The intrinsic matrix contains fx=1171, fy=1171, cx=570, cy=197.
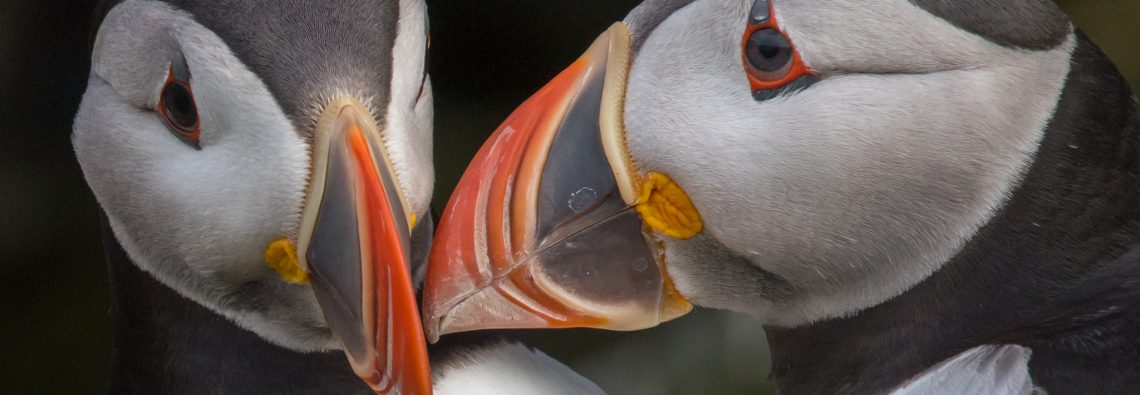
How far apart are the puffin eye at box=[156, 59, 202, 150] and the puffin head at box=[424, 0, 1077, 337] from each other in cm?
34

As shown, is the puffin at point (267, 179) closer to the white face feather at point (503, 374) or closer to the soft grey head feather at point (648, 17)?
the white face feather at point (503, 374)

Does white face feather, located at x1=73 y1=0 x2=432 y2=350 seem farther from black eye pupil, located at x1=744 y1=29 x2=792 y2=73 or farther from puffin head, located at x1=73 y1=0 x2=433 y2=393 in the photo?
black eye pupil, located at x1=744 y1=29 x2=792 y2=73

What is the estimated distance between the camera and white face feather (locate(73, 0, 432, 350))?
1.45 m

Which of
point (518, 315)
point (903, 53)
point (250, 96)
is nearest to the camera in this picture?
point (903, 53)

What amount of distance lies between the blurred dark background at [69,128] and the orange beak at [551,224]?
399mm

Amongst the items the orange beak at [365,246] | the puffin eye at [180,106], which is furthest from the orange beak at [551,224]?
the puffin eye at [180,106]

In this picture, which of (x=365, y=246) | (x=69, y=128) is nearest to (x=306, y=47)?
(x=365, y=246)

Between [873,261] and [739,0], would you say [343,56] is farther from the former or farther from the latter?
[873,261]

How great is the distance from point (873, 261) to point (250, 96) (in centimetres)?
81

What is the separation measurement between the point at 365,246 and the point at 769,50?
535 mm

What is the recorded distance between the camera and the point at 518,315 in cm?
159

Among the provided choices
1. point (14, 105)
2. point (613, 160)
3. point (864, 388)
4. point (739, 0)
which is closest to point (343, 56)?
point (613, 160)

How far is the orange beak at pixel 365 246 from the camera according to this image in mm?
1396

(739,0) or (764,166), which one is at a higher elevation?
(739,0)
